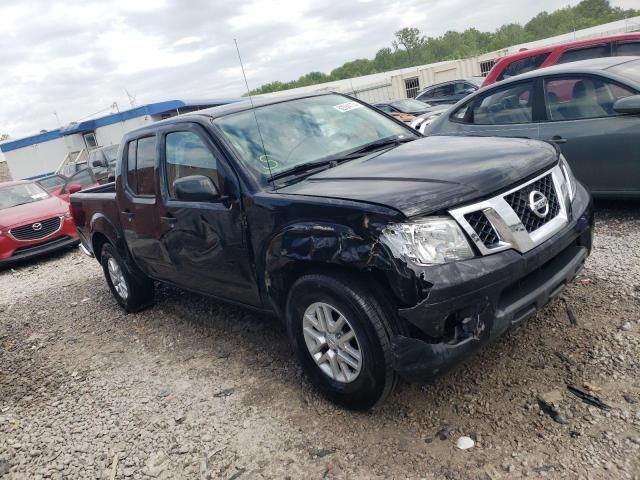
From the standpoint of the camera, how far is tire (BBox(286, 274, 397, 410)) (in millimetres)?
2730

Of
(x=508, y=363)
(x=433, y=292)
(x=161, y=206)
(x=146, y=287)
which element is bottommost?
(x=508, y=363)

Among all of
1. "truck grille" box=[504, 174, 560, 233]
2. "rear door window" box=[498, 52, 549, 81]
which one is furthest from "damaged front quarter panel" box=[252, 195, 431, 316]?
"rear door window" box=[498, 52, 549, 81]

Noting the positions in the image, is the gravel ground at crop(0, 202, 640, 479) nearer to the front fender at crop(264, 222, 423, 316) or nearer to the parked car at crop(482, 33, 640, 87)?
the front fender at crop(264, 222, 423, 316)

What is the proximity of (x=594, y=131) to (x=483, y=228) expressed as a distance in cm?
328

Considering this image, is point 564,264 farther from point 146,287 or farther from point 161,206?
point 146,287

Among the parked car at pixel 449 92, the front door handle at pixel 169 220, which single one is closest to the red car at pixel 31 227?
the front door handle at pixel 169 220

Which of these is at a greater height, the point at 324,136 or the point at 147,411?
the point at 324,136

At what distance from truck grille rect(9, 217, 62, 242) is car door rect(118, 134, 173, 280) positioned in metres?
5.34

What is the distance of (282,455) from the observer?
2914 millimetres

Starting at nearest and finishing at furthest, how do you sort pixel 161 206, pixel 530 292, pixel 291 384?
pixel 530 292, pixel 291 384, pixel 161 206

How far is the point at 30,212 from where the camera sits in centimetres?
984

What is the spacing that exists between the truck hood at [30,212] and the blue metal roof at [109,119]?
15773mm

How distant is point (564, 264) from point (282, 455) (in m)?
1.87

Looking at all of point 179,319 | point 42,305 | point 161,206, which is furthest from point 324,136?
point 42,305
